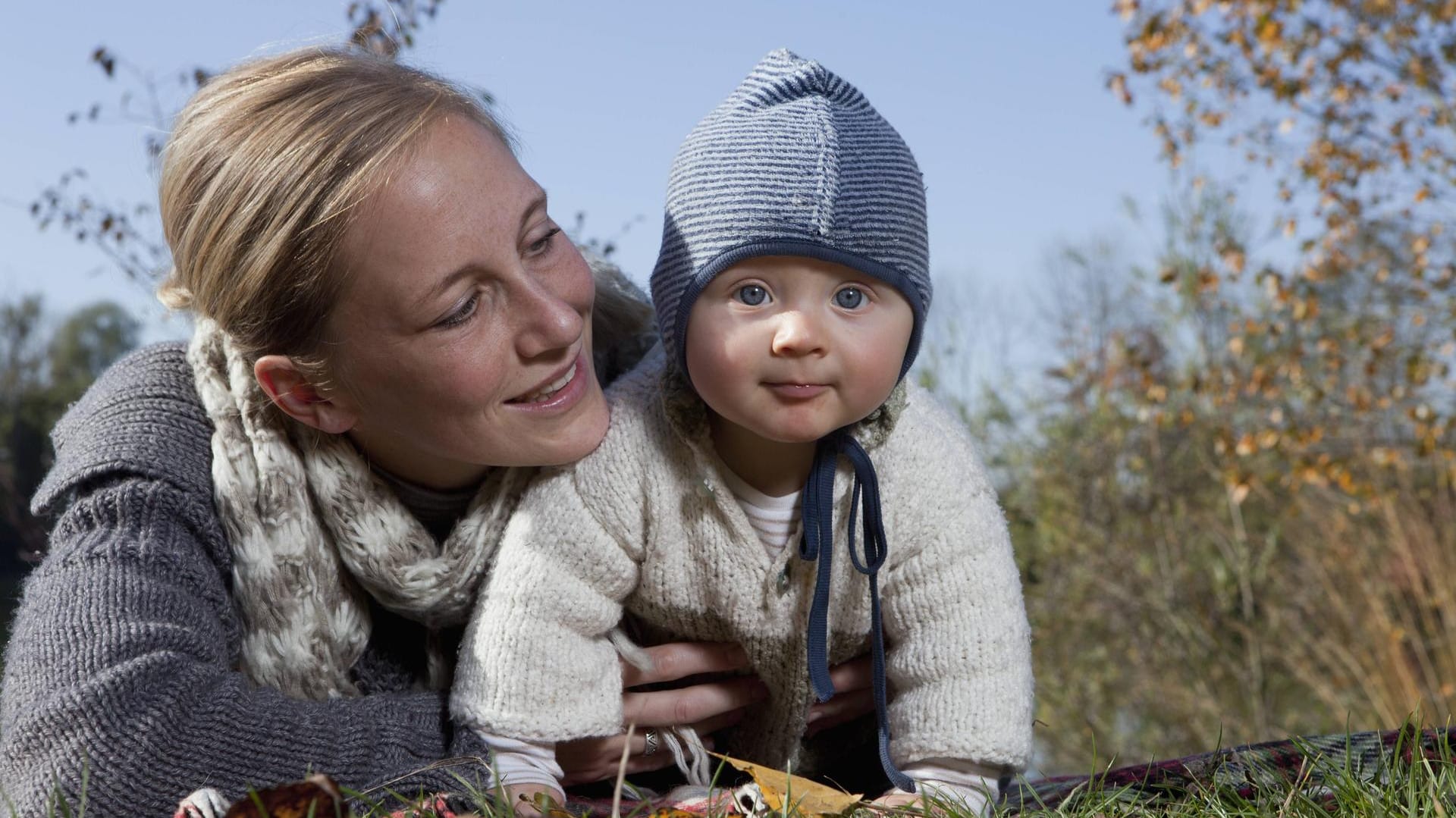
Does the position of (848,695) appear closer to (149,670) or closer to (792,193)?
(792,193)

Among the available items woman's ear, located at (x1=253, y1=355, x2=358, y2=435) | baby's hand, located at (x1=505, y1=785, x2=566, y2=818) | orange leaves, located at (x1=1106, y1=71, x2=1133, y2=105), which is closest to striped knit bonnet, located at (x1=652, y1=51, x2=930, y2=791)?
baby's hand, located at (x1=505, y1=785, x2=566, y2=818)

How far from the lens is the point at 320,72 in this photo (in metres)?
2.10

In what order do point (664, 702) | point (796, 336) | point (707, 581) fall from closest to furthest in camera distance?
1. point (796, 336)
2. point (707, 581)
3. point (664, 702)

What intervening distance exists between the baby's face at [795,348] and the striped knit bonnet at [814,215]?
3 cm

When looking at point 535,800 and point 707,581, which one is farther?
point 707,581

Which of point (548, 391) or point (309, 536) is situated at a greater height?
point (548, 391)

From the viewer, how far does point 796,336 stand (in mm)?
1742

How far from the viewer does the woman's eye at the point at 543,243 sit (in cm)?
201

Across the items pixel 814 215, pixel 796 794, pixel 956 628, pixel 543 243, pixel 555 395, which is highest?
pixel 814 215

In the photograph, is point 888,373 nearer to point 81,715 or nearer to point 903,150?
point 903,150

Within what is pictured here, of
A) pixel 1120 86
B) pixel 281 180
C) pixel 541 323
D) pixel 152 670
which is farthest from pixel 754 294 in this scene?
pixel 1120 86

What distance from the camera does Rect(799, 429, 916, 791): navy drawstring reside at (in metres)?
1.94

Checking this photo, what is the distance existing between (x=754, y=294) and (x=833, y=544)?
44 cm

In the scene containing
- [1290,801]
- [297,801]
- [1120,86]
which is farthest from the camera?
[1120,86]
